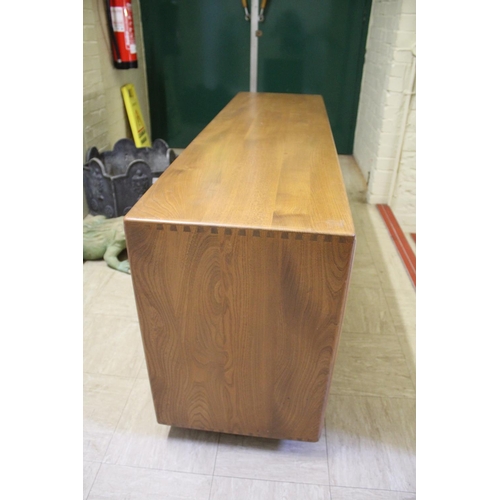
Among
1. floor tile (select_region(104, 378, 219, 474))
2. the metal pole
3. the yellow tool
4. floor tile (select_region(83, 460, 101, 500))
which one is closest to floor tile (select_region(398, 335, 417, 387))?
floor tile (select_region(104, 378, 219, 474))

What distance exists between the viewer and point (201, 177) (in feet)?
3.77

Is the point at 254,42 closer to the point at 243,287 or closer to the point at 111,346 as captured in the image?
the point at 111,346

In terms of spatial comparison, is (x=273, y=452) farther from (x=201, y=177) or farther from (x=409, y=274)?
(x=409, y=274)

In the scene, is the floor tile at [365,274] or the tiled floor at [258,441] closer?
the tiled floor at [258,441]

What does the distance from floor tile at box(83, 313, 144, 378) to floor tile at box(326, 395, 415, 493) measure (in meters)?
0.72

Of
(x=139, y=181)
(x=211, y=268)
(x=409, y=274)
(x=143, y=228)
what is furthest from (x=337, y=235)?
(x=139, y=181)

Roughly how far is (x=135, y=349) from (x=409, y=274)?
134cm

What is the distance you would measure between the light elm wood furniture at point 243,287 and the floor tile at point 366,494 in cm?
16

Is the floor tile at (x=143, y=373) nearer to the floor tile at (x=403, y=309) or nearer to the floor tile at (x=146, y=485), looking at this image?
the floor tile at (x=146, y=485)

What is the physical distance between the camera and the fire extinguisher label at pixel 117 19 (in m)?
2.65

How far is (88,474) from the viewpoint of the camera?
1.17 metres

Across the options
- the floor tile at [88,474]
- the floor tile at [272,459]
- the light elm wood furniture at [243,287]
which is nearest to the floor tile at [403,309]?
the floor tile at [272,459]

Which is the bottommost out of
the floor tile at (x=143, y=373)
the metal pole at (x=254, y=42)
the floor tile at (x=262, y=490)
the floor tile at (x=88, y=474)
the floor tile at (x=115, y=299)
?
the floor tile at (x=262, y=490)

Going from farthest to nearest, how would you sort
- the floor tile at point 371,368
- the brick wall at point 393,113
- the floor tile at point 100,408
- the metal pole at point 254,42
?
the metal pole at point 254,42 → the brick wall at point 393,113 → the floor tile at point 371,368 → the floor tile at point 100,408
